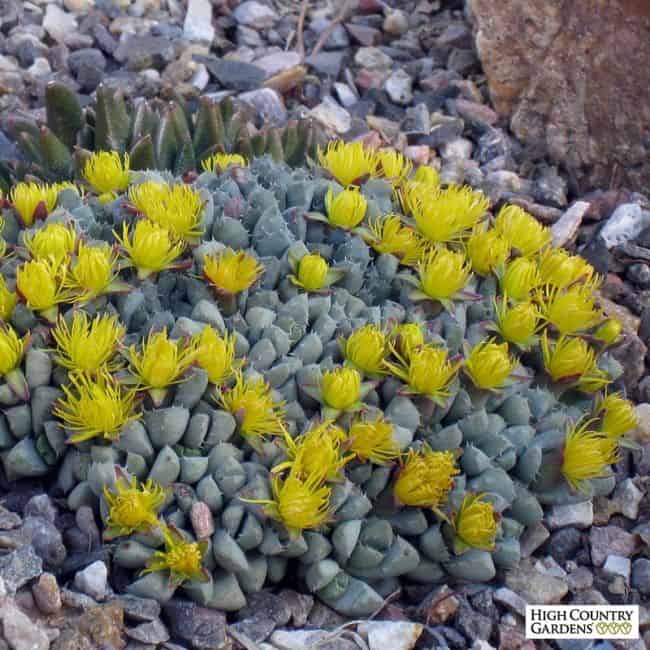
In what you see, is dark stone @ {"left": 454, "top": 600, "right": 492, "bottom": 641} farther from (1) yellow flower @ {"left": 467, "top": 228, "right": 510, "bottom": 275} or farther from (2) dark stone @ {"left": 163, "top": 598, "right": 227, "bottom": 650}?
(1) yellow flower @ {"left": 467, "top": 228, "right": 510, "bottom": 275}

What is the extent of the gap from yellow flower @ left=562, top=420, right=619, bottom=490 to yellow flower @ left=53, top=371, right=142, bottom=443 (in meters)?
1.20

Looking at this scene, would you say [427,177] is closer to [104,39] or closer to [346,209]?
[346,209]

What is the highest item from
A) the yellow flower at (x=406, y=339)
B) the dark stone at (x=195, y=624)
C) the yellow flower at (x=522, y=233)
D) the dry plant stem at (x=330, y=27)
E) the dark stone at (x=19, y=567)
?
the yellow flower at (x=522, y=233)

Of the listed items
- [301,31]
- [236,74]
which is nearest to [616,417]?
[236,74]

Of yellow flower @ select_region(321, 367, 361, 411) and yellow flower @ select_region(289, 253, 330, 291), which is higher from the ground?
yellow flower @ select_region(289, 253, 330, 291)

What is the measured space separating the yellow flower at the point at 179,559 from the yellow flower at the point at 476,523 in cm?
68

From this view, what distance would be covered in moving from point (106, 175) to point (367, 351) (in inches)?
43.1

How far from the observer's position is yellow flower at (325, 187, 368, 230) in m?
3.10

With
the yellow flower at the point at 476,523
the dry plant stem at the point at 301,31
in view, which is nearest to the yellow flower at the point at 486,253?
the yellow flower at the point at 476,523

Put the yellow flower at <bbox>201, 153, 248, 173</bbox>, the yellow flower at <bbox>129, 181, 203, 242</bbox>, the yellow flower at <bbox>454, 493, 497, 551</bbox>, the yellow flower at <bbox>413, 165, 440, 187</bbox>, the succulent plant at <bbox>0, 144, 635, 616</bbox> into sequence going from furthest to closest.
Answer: the yellow flower at <bbox>413, 165, 440, 187</bbox>, the yellow flower at <bbox>201, 153, 248, 173</bbox>, the yellow flower at <bbox>129, 181, 203, 242</bbox>, the yellow flower at <bbox>454, 493, 497, 551</bbox>, the succulent plant at <bbox>0, 144, 635, 616</bbox>

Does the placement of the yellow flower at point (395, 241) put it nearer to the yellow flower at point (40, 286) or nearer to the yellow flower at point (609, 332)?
the yellow flower at point (609, 332)

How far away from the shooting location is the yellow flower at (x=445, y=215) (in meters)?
3.15

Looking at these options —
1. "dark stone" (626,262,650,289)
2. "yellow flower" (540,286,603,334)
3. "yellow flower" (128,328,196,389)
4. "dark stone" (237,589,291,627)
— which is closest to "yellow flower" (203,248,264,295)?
"yellow flower" (128,328,196,389)

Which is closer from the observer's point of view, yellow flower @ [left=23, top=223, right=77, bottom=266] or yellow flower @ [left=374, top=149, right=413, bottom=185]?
yellow flower @ [left=23, top=223, right=77, bottom=266]
